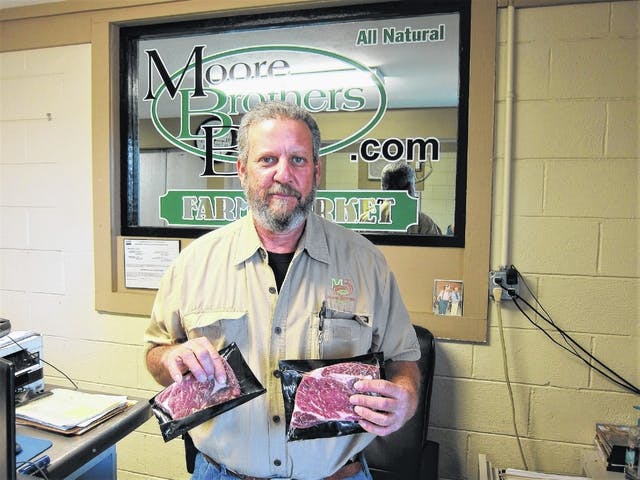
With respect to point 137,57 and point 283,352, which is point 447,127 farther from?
point 137,57

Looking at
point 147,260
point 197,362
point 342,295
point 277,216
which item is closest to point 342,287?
point 342,295

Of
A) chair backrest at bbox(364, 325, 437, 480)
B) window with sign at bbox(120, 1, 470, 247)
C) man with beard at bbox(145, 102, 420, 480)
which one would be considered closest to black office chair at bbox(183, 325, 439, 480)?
chair backrest at bbox(364, 325, 437, 480)

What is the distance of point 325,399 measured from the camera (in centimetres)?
118

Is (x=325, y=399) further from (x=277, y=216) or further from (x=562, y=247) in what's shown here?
(x=562, y=247)

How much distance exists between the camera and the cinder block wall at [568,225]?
1.91 meters

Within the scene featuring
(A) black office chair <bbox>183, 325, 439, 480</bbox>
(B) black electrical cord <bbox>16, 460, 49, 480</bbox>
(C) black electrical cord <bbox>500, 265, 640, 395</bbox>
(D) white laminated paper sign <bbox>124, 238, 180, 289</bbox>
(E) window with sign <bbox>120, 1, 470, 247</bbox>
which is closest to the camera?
(B) black electrical cord <bbox>16, 460, 49, 480</bbox>

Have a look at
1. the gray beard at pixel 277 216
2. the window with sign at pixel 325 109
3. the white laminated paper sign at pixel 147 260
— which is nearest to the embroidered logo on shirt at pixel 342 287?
the gray beard at pixel 277 216

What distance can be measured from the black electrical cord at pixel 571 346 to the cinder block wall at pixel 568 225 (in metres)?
0.02

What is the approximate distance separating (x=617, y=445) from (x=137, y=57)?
2.77 metres

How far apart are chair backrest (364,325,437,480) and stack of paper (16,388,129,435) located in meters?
0.98

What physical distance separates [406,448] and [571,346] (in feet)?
2.66

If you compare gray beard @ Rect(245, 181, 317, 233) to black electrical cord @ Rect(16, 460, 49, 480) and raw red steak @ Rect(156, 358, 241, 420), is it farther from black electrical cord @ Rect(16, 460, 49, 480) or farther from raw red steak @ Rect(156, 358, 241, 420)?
black electrical cord @ Rect(16, 460, 49, 480)

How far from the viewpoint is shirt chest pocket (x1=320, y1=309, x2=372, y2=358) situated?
1372mm

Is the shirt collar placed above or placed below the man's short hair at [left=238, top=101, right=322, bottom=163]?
below
